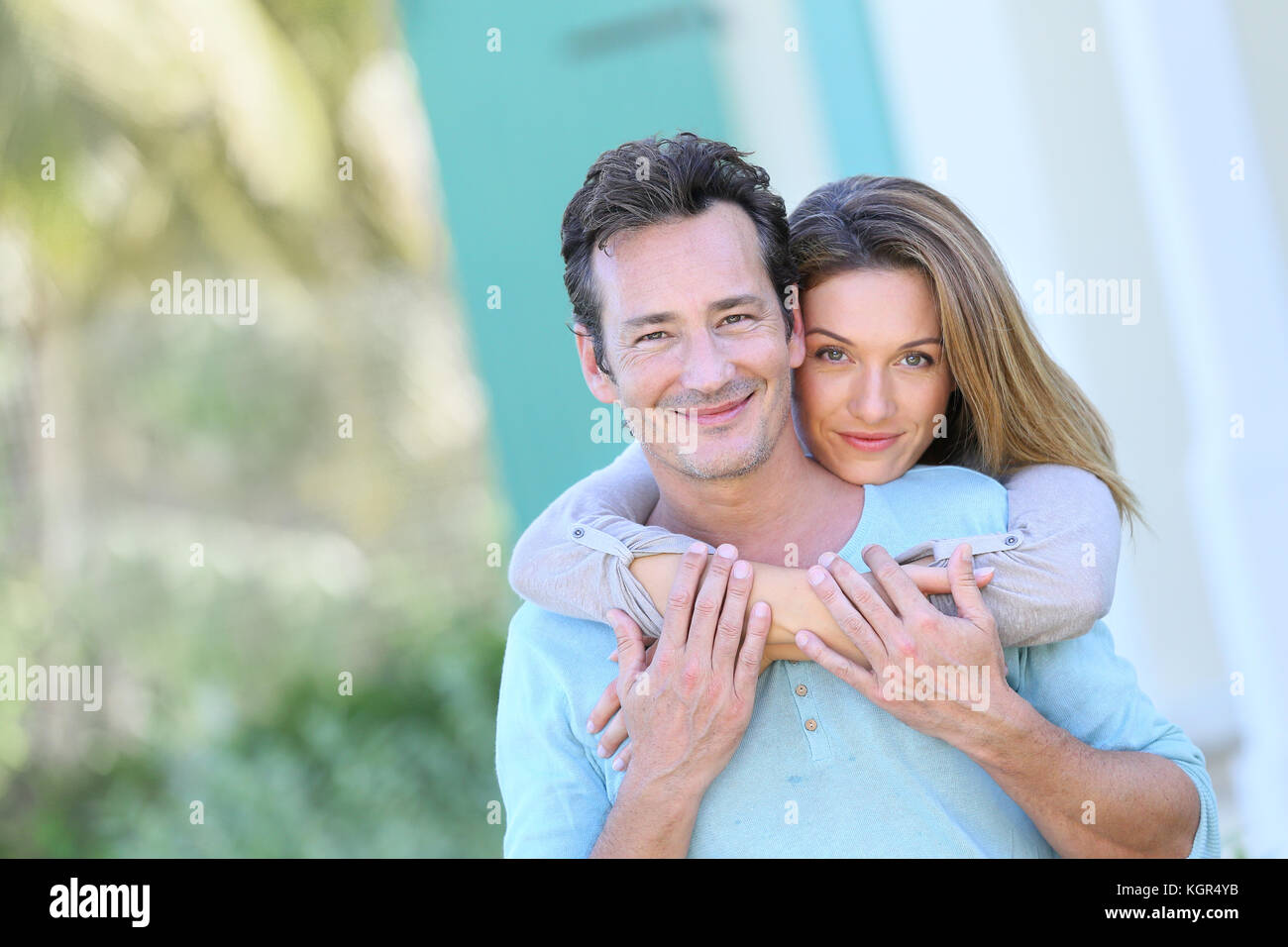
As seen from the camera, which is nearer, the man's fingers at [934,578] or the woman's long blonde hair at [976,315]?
the man's fingers at [934,578]

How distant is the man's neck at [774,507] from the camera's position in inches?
91.7

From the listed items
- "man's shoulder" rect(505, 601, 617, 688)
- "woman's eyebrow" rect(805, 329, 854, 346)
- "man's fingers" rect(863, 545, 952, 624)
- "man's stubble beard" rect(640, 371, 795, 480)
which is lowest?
"man's shoulder" rect(505, 601, 617, 688)

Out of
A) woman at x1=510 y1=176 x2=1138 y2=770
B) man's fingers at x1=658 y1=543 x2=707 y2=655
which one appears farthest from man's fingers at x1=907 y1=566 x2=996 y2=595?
man's fingers at x1=658 y1=543 x2=707 y2=655

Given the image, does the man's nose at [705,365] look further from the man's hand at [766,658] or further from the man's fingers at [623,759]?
the man's fingers at [623,759]

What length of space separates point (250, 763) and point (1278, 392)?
502 cm

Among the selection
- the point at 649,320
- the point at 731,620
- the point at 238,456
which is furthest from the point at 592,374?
the point at 238,456

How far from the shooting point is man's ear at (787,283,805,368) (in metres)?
2.37

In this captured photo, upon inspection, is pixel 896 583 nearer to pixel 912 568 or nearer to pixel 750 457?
pixel 912 568

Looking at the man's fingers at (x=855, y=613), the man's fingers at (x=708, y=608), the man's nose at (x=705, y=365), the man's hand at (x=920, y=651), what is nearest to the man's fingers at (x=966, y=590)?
the man's hand at (x=920, y=651)

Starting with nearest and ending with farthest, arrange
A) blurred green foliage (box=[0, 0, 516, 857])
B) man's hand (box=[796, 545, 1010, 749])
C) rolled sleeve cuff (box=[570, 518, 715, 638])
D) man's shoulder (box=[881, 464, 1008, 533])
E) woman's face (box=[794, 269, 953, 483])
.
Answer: man's hand (box=[796, 545, 1010, 749]), rolled sleeve cuff (box=[570, 518, 715, 638]), man's shoulder (box=[881, 464, 1008, 533]), woman's face (box=[794, 269, 953, 483]), blurred green foliage (box=[0, 0, 516, 857])

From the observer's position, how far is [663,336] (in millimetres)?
2234

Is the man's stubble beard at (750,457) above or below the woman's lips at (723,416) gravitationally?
below

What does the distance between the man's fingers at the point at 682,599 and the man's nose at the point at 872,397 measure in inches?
17.6

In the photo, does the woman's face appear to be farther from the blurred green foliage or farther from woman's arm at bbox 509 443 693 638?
the blurred green foliage
